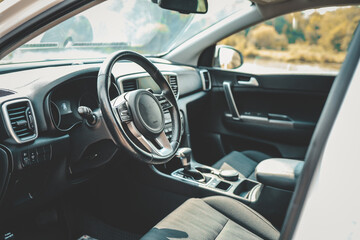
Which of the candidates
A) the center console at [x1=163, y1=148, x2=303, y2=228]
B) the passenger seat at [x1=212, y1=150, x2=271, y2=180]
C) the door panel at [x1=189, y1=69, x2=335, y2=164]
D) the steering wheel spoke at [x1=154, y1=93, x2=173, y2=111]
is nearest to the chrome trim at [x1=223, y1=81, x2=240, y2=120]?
the door panel at [x1=189, y1=69, x2=335, y2=164]

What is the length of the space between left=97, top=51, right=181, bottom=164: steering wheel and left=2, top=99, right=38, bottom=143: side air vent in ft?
1.26

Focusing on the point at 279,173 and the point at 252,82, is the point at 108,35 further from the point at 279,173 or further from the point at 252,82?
the point at 279,173

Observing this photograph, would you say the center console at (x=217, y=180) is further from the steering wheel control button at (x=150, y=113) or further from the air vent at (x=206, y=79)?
the air vent at (x=206, y=79)

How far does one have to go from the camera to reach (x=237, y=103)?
2.99m

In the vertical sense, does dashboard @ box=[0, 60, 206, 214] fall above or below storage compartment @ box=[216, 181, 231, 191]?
above

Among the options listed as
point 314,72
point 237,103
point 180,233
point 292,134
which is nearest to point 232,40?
point 237,103

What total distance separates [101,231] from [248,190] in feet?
3.41

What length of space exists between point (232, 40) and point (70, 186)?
6.80ft

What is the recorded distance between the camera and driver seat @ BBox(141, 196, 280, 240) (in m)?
1.46

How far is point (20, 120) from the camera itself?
1.51m

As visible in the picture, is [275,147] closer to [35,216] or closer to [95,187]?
[95,187]

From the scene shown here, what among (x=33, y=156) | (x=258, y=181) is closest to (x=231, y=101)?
(x=258, y=181)

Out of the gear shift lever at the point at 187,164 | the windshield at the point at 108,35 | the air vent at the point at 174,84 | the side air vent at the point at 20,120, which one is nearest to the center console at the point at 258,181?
the gear shift lever at the point at 187,164

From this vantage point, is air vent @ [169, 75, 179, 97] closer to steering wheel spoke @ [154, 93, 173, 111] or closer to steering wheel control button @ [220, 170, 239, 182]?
steering wheel spoke @ [154, 93, 173, 111]
